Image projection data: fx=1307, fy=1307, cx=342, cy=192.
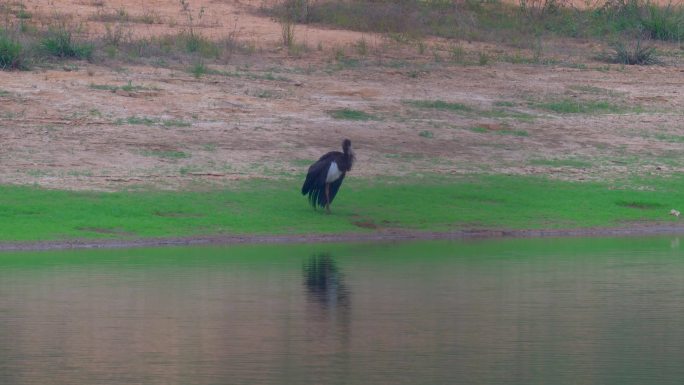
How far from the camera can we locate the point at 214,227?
68.4ft

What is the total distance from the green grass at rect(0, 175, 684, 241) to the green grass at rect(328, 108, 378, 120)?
330cm

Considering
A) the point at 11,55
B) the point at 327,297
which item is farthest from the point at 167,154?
the point at 327,297

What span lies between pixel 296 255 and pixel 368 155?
276 inches

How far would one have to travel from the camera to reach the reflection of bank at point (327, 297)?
42.0 ft

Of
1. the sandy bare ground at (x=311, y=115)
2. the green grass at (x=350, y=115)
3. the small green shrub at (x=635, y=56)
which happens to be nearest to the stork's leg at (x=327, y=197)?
the sandy bare ground at (x=311, y=115)

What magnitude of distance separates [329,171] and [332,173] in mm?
61

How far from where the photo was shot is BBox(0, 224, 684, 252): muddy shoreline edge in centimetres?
1959

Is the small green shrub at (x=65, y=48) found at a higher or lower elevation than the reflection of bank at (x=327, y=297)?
higher

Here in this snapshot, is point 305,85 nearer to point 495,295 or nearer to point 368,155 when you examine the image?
point 368,155

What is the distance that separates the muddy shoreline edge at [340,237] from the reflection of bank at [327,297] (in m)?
2.32

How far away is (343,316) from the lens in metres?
13.4

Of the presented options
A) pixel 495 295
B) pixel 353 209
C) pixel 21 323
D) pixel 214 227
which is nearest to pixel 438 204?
pixel 353 209

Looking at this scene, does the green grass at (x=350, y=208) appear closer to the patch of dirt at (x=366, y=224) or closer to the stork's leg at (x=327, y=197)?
the patch of dirt at (x=366, y=224)

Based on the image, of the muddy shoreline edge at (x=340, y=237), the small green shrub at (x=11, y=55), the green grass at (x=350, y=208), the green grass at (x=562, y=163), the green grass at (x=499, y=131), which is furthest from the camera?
the green grass at (x=499, y=131)
